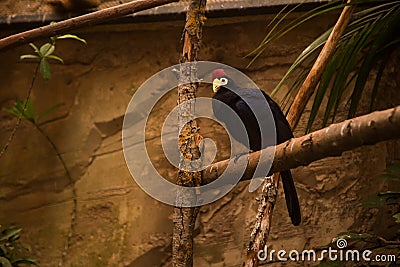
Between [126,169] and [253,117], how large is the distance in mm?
760

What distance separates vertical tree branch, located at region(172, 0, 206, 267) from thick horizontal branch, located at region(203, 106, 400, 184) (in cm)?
18

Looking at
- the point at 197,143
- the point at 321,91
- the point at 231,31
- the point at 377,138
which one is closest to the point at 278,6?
the point at 231,31

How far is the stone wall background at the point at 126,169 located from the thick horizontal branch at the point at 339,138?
38.4 inches

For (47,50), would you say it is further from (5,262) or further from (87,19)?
(5,262)

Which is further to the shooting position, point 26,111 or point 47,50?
point 26,111

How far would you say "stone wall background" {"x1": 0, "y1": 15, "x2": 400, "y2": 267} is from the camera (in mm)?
1937

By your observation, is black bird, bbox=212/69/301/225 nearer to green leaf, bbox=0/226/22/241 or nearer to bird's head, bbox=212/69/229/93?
bird's head, bbox=212/69/229/93

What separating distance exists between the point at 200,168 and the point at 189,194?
0.06 metres

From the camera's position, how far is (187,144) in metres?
1.18

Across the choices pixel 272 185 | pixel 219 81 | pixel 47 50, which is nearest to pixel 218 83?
pixel 219 81

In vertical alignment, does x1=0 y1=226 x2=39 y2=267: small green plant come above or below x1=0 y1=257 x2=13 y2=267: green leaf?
above

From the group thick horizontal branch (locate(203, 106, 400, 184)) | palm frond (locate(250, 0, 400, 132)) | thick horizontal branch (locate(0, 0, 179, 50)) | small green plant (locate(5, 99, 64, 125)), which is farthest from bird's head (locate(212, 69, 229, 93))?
small green plant (locate(5, 99, 64, 125))

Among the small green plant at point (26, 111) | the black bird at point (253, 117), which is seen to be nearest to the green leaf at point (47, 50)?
the small green plant at point (26, 111)

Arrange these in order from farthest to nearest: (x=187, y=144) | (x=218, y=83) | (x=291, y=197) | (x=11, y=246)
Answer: (x=11, y=246) < (x=218, y=83) < (x=291, y=197) < (x=187, y=144)
